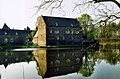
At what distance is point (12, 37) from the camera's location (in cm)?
7875

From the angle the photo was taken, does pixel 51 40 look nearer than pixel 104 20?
No

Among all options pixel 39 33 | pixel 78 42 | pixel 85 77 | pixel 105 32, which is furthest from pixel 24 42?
pixel 105 32

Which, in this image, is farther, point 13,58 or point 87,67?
point 13,58

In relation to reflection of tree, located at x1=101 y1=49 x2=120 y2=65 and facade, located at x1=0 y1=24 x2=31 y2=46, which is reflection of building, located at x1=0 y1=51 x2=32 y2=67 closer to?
reflection of tree, located at x1=101 y1=49 x2=120 y2=65

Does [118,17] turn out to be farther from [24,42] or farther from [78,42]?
[24,42]

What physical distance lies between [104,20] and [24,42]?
249 feet

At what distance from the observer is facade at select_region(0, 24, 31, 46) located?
76688 millimetres

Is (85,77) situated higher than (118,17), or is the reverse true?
(118,17)

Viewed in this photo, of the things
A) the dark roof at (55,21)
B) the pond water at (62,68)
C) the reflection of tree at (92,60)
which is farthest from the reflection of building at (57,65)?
the dark roof at (55,21)

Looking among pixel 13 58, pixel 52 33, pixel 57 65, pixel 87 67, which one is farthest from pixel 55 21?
pixel 87 67

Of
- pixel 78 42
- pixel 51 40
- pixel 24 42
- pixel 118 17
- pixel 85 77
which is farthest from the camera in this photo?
pixel 24 42

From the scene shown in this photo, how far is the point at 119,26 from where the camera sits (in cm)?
556

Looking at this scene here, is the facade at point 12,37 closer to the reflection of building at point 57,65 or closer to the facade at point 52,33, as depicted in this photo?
the facade at point 52,33

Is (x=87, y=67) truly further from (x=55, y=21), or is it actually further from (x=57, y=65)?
(x=55, y=21)
